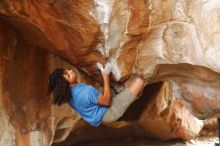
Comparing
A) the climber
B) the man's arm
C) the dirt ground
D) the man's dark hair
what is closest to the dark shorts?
the climber

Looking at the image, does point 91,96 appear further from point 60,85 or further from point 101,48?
point 101,48

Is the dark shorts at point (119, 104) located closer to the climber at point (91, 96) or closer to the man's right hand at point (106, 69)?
the climber at point (91, 96)

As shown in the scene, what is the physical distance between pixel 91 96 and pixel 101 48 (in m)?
0.46

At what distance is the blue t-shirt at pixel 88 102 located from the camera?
12.0 ft

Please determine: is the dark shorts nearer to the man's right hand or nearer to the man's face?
the man's right hand

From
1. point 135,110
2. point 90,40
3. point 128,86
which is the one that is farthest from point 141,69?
point 135,110

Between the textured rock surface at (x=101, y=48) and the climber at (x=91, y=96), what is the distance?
190mm

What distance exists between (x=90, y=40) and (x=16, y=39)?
0.88 meters

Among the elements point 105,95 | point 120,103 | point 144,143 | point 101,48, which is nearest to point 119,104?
point 120,103

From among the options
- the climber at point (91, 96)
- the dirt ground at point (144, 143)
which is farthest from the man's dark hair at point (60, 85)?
the dirt ground at point (144, 143)

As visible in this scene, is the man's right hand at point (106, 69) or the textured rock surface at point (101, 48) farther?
the man's right hand at point (106, 69)

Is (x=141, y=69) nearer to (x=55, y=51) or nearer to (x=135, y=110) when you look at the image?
(x=55, y=51)

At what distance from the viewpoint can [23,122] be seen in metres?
4.33

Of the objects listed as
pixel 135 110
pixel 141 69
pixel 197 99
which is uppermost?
pixel 141 69
